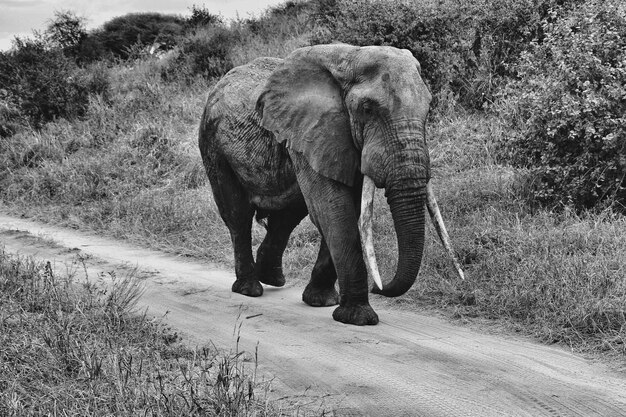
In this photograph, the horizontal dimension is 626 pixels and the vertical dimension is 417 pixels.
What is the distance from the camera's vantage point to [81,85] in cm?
2014

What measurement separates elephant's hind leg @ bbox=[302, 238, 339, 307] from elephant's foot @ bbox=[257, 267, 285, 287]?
97cm

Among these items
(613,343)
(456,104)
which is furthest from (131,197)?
(613,343)

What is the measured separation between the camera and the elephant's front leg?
6.29m

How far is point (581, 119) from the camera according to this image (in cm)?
859

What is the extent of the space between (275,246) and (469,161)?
406 cm

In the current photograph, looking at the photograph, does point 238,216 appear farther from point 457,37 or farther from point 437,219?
point 457,37

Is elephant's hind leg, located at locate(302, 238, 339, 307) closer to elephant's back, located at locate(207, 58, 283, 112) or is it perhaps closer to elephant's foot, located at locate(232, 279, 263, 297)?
elephant's foot, located at locate(232, 279, 263, 297)

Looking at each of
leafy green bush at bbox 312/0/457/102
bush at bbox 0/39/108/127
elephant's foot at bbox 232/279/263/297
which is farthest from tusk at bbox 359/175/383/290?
bush at bbox 0/39/108/127

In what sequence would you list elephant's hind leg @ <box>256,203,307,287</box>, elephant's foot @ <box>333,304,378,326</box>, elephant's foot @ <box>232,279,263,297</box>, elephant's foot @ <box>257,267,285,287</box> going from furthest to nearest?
elephant's foot @ <box>257,267,285,287</box> < elephant's hind leg @ <box>256,203,307,287</box> < elephant's foot @ <box>232,279,263,297</box> < elephant's foot @ <box>333,304,378,326</box>

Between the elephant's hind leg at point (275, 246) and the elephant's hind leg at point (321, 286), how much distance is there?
2.78ft

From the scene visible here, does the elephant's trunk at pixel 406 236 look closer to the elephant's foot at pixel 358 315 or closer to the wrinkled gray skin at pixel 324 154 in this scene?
the wrinkled gray skin at pixel 324 154

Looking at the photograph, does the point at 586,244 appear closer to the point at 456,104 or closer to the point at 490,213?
the point at 490,213

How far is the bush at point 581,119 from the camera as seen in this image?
8.41 m

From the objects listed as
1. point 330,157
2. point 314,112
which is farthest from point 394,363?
point 314,112
